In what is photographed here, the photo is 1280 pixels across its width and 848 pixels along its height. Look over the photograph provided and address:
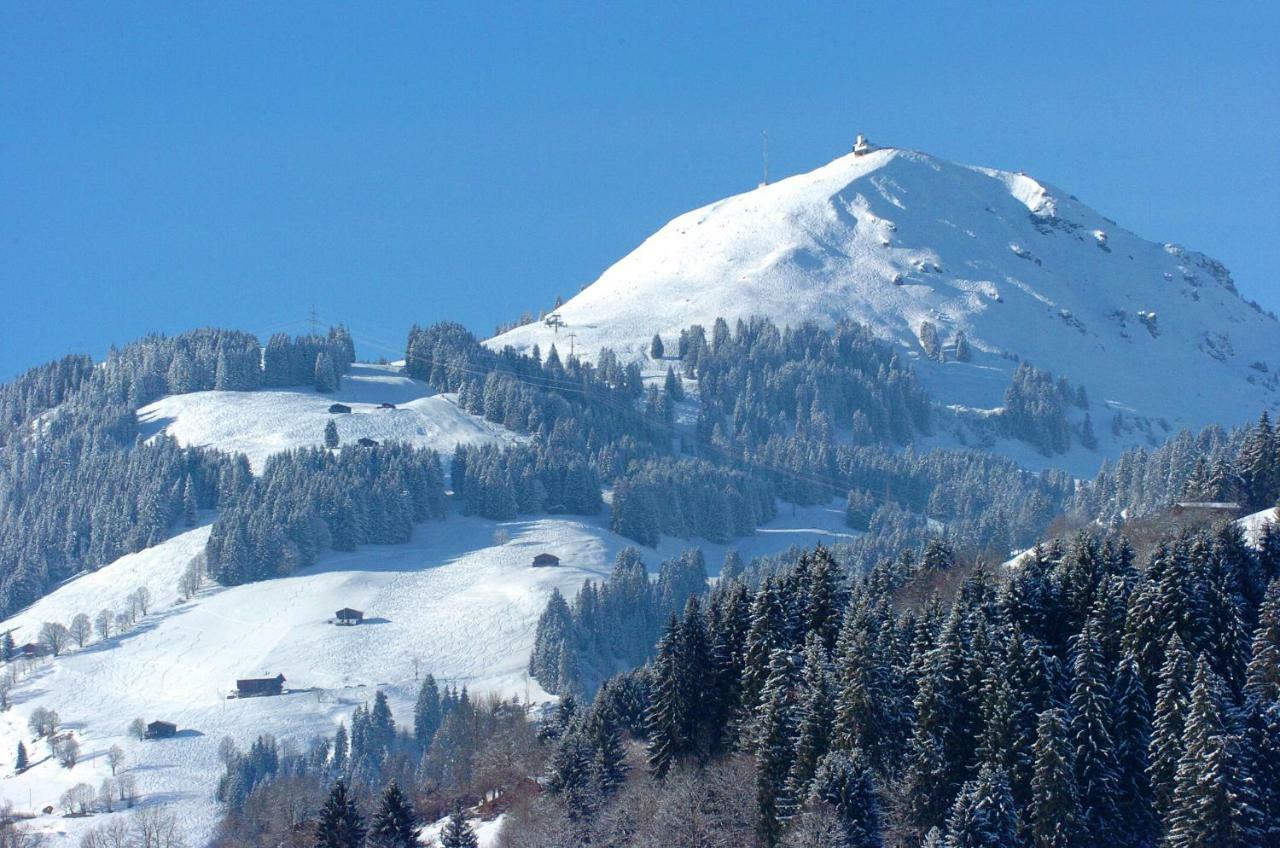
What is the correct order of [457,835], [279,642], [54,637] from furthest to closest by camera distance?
[54,637]
[279,642]
[457,835]

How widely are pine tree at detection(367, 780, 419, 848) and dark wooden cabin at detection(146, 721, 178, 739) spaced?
188 feet

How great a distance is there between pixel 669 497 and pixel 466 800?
95897mm

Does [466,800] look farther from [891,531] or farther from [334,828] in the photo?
[891,531]

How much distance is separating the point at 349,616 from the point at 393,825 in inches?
2974

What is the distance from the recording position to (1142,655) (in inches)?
2414

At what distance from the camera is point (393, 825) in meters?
66.6

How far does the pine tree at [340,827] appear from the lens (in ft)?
218

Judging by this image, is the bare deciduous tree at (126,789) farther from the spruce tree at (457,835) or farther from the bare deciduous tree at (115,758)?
the spruce tree at (457,835)

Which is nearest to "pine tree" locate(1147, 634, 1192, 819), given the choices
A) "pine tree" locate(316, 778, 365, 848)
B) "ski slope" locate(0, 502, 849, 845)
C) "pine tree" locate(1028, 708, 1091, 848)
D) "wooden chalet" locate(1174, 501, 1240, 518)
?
"pine tree" locate(1028, 708, 1091, 848)

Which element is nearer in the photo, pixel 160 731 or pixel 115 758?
pixel 115 758

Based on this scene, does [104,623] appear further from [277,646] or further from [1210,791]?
[1210,791]

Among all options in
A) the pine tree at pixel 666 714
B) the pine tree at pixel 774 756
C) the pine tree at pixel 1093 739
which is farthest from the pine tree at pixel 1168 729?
the pine tree at pixel 666 714

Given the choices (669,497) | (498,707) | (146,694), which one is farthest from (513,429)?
(498,707)

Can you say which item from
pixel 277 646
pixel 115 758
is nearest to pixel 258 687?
pixel 277 646
